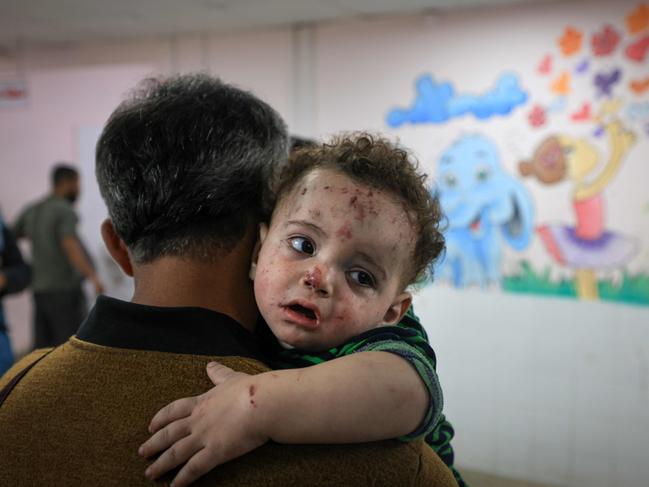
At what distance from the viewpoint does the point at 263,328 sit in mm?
1069

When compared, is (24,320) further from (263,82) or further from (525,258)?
(525,258)

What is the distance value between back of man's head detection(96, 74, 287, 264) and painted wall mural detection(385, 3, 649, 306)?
302 cm

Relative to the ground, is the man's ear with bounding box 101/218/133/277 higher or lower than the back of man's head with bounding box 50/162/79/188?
lower

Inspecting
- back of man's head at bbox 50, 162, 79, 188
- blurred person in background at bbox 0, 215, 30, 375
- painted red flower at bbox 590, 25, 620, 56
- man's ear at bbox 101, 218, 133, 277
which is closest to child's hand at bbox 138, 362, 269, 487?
man's ear at bbox 101, 218, 133, 277

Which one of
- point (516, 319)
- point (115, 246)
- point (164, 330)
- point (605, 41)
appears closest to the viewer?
point (164, 330)

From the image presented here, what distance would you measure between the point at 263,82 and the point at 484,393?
2737mm

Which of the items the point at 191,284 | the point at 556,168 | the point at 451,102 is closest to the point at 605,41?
the point at 556,168

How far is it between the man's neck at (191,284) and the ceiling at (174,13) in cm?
314

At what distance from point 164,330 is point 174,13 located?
3832 millimetres

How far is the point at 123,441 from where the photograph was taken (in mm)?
796

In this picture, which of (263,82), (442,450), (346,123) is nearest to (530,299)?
(346,123)

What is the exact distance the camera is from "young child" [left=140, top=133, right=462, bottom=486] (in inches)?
29.9

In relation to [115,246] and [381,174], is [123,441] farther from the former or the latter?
[381,174]

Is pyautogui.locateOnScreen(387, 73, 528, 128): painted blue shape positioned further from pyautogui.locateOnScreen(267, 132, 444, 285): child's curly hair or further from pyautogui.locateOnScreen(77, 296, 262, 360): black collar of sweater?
pyautogui.locateOnScreen(77, 296, 262, 360): black collar of sweater
